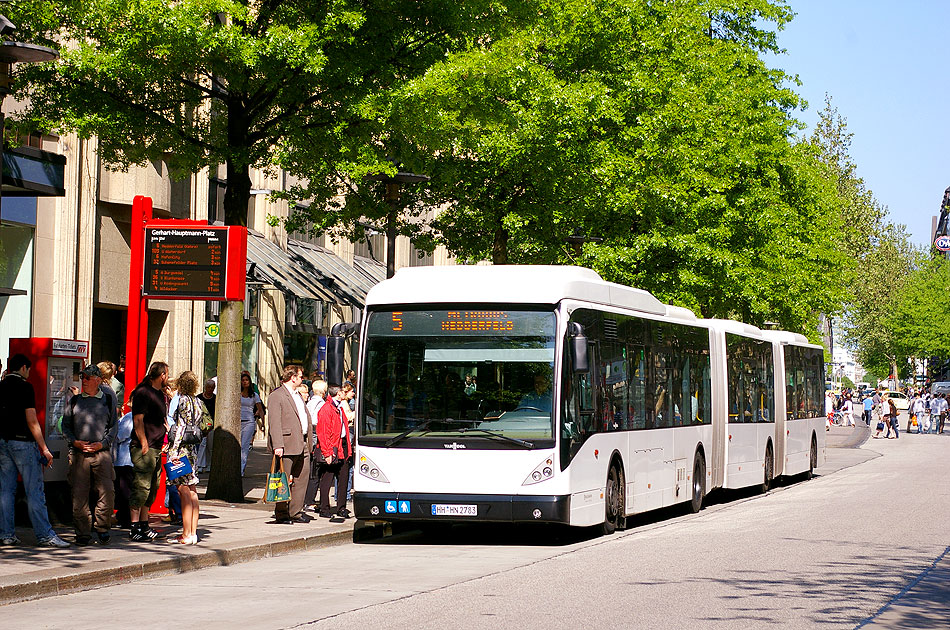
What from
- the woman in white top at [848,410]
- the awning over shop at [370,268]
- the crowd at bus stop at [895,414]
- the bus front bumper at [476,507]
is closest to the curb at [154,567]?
the bus front bumper at [476,507]

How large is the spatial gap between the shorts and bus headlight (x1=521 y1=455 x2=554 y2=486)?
3.93 m

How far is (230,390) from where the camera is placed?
17828 mm

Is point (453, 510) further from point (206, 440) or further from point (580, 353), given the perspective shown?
point (206, 440)

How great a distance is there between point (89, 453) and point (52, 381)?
1.57 metres

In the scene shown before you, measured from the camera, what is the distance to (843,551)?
46.0 ft

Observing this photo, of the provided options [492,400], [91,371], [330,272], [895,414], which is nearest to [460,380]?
[492,400]

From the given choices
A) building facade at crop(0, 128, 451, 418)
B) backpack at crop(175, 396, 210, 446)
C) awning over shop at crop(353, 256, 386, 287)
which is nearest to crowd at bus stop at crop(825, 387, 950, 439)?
awning over shop at crop(353, 256, 386, 287)

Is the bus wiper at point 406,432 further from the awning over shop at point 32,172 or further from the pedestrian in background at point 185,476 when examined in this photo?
the awning over shop at point 32,172

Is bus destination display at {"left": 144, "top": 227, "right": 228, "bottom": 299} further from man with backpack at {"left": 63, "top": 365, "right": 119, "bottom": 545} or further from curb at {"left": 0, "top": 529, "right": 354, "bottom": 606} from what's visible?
curb at {"left": 0, "top": 529, "right": 354, "bottom": 606}

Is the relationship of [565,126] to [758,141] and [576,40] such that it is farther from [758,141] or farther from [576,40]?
[758,141]

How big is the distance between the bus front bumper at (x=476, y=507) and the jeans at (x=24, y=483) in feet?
12.5

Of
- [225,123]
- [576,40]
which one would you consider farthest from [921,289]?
[225,123]

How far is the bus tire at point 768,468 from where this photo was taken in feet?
83.0

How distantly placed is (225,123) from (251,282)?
13.2m
